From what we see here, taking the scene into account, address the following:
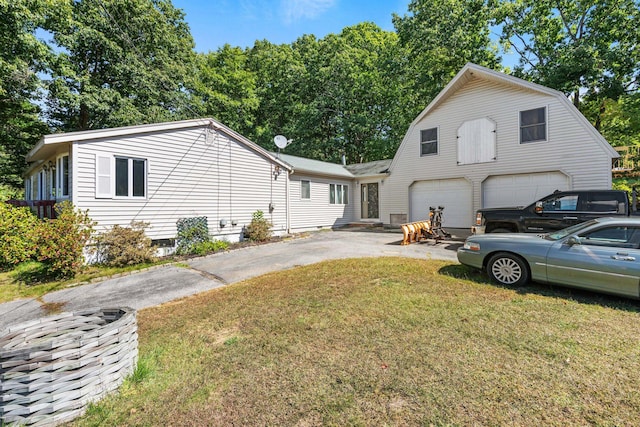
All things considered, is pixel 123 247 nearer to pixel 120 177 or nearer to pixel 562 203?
pixel 120 177

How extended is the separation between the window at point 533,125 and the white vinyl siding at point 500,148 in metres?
0.15

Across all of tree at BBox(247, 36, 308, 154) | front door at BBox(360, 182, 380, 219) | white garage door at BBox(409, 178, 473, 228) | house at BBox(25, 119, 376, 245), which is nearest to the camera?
house at BBox(25, 119, 376, 245)

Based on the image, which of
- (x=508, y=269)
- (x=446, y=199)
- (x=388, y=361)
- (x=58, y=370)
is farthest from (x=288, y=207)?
(x=58, y=370)

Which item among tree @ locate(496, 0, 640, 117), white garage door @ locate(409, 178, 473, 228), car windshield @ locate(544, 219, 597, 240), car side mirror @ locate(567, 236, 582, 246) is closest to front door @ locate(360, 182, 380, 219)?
white garage door @ locate(409, 178, 473, 228)

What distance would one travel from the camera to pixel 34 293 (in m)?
5.52

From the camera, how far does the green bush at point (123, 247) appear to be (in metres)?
7.30

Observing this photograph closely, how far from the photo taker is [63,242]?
6.19 m

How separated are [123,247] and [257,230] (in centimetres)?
461

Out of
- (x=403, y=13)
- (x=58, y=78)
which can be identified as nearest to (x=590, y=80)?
(x=403, y=13)

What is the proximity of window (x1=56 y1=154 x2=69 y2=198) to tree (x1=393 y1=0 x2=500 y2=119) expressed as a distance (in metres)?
19.3

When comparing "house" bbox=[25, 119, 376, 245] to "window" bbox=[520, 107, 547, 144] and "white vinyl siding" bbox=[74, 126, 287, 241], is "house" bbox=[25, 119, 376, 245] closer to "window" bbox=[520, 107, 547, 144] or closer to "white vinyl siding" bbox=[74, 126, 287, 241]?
"white vinyl siding" bbox=[74, 126, 287, 241]

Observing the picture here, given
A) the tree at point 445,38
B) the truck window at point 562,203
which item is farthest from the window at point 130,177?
the tree at point 445,38

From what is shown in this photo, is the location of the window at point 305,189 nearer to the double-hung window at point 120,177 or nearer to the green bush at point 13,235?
the double-hung window at point 120,177

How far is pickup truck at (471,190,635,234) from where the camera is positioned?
7.04 metres
